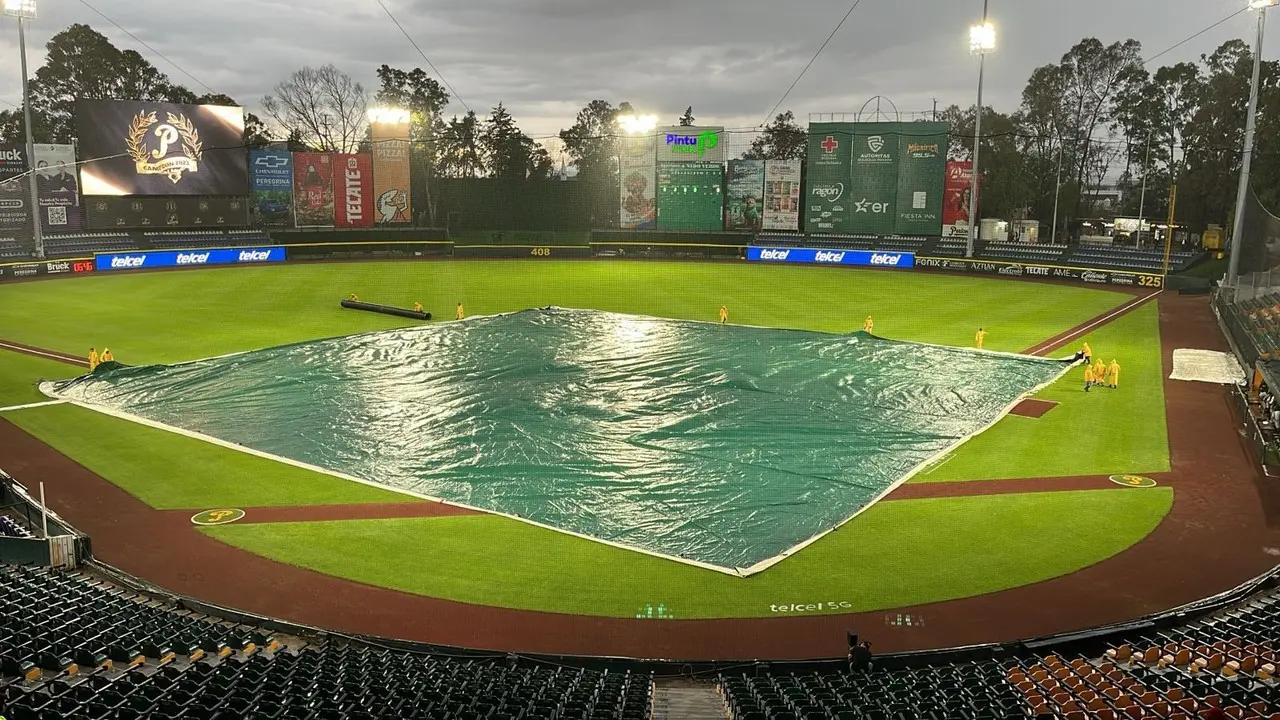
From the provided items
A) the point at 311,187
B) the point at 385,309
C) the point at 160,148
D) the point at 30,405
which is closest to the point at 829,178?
the point at 311,187

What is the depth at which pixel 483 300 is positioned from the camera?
38750mm

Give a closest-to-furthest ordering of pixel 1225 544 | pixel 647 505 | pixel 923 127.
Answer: pixel 1225 544 → pixel 647 505 → pixel 923 127

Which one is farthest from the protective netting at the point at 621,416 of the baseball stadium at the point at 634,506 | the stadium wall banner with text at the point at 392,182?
the stadium wall banner with text at the point at 392,182

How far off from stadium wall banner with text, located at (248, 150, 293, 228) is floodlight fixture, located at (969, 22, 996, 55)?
42901 mm

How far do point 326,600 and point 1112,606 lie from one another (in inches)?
427

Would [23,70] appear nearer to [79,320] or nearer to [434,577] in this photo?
[79,320]

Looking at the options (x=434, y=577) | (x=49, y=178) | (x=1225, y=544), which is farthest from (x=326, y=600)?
(x=49, y=178)

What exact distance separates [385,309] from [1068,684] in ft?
95.2

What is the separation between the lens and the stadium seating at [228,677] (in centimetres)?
808

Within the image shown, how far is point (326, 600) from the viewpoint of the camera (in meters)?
12.2

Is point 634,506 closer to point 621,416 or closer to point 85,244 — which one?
point 621,416

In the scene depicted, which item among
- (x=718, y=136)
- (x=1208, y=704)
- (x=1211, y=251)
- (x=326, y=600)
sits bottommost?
(x=326, y=600)

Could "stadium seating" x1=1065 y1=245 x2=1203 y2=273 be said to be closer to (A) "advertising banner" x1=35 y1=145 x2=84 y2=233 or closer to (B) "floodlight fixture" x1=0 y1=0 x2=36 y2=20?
(B) "floodlight fixture" x1=0 y1=0 x2=36 y2=20

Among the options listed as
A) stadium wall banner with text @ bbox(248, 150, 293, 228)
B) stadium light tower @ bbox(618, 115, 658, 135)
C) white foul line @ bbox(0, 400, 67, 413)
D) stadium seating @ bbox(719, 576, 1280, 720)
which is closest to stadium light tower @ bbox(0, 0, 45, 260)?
stadium wall banner with text @ bbox(248, 150, 293, 228)
